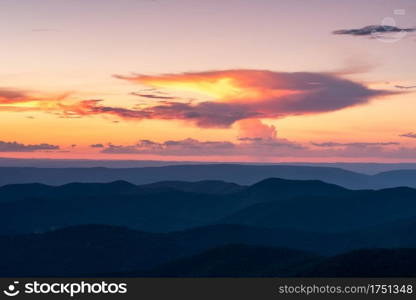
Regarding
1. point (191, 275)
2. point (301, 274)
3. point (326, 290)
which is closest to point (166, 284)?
point (326, 290)

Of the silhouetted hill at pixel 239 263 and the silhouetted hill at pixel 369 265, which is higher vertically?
A: the silhouetted hill at pixel 369 265

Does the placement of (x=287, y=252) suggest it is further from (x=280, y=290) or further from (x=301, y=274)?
(x=280, y=290)

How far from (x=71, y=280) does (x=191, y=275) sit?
114 m

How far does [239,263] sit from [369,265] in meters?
50.0

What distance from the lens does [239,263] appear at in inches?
7347

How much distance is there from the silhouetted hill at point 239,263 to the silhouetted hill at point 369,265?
16.0 m

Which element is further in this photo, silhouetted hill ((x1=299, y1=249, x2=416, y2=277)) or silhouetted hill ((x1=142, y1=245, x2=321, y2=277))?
silhouetted hill ((x1=142, y1=245, x2=321, y2=277))

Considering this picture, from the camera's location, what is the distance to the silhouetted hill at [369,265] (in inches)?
5561

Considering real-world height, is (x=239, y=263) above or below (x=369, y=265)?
below

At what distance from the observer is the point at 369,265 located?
145750 mm

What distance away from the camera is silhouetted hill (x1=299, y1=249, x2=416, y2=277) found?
141250 millimetres

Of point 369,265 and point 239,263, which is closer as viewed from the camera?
point 369,265

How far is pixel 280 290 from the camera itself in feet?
240

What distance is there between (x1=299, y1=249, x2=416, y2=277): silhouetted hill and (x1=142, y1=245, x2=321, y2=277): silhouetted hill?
1600cm
